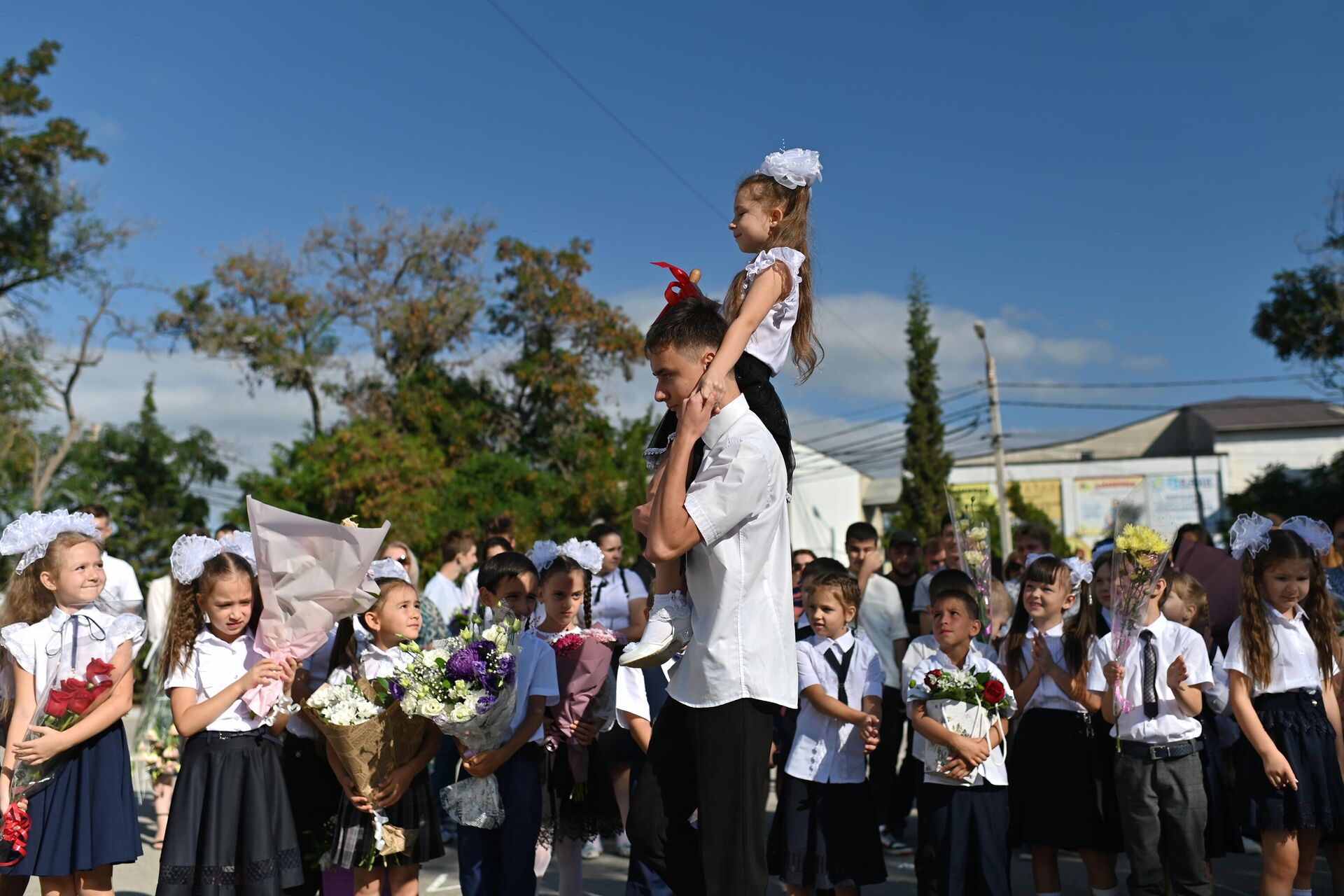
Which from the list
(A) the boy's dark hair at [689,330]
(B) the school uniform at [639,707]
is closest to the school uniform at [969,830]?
(B) the school uniform at [639,707]

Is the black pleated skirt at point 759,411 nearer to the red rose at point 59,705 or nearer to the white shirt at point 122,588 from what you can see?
the red rose at point 59,705

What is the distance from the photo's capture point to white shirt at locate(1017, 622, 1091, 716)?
616 centimetres

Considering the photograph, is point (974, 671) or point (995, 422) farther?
point (995, 422)

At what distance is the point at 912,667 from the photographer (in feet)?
19.6

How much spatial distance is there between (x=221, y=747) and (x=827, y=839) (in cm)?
287

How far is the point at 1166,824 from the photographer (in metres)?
5.52

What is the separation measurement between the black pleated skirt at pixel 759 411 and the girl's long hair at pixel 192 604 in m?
2.59

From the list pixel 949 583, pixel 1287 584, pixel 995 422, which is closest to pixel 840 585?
pixel 949 583

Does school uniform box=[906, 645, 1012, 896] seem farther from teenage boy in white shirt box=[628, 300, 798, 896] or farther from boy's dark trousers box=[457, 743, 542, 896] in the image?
teenage boy in white shirt box=[628, 300, 798, 896]

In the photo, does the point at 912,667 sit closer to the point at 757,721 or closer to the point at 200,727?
the point at 757,721

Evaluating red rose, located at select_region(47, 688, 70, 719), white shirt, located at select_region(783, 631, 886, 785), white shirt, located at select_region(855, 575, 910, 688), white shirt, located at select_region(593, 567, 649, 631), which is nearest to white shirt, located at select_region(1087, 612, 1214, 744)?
white shirt, located at select_region(783, 631, 886, 785)

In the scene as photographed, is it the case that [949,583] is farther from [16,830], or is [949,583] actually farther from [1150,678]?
[16,830]

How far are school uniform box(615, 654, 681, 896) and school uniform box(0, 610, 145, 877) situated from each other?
227 centimetres

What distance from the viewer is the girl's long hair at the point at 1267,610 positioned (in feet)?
18.1
